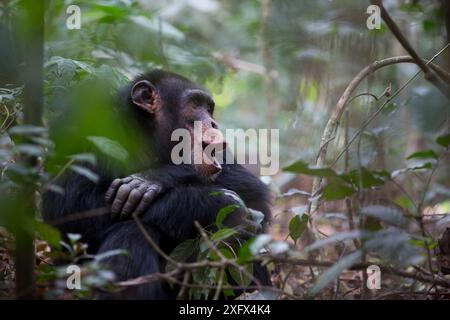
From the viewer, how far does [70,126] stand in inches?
93.5

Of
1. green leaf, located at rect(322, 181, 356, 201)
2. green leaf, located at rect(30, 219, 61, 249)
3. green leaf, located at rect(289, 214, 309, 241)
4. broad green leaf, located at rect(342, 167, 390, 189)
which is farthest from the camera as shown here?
green leaf, located at rect(289, 214, 309, 241)

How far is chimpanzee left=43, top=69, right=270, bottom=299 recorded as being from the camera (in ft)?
12.1

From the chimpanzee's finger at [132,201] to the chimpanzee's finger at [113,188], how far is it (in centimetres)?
12

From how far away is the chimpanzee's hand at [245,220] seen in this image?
336 cm

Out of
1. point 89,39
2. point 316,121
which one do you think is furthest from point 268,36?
point 89,39

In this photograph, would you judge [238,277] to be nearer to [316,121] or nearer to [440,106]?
[440,106]

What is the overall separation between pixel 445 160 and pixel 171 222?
405 centimetres

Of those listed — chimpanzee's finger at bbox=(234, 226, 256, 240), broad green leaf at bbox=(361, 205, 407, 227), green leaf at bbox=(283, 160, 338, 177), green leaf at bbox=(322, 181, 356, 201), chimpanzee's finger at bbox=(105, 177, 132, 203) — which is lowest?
broad green leaf at bbox=(361, 205, 407, 227)

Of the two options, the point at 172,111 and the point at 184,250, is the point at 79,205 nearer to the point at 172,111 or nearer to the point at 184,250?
the point at 184,250

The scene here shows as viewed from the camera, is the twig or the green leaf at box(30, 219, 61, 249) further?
the twig

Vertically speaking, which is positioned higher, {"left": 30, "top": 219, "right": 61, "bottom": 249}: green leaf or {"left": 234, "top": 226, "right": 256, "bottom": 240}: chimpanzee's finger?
{"left": 234, "top": 226, "right": 256, "bottom": 240}: chimpanzee's finger

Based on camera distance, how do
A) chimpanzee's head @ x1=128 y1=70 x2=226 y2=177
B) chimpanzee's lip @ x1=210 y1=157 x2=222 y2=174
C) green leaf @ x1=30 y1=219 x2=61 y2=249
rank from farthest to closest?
1. chimpanzee's head @ x1=128 y1=70 x2=226 y2=177
2. chimpanzee's lip @ x1=210 y1=157 x2=222 y2=174
3. green leaf @ x1=30 y1=219 x2=61 y2=249

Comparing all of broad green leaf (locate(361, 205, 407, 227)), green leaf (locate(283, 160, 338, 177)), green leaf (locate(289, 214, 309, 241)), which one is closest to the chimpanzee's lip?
green leaf (locate(289, 214, 309, 241))

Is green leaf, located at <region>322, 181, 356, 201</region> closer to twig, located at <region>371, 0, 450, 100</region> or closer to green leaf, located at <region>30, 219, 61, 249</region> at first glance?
twig, located at <region>371, 0, 450, 100</region>
